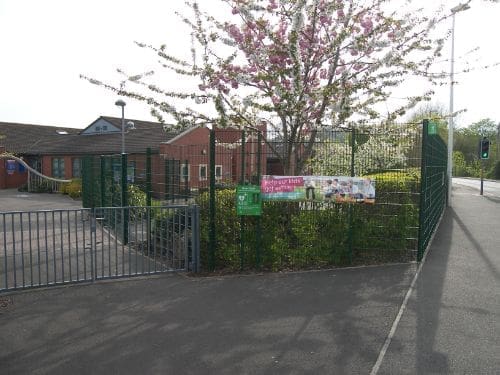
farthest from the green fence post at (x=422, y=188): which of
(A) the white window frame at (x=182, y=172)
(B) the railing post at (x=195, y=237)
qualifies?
(A) the white window frame at (x=182, y=172)

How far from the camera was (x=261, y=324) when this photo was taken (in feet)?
15.2

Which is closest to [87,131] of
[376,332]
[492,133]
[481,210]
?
[481,210]

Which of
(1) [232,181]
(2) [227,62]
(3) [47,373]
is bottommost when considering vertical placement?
(3) [47,373]

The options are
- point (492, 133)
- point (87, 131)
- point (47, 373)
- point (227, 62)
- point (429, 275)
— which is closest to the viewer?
point (47, 373)

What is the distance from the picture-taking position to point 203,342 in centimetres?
418

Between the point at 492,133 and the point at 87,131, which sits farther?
the point at 492,133

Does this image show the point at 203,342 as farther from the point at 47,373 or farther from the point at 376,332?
the point at 376,332

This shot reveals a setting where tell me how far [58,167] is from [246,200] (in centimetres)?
2886

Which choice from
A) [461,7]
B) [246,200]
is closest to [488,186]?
[461,7]

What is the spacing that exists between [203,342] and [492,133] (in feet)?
287

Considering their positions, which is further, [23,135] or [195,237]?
[23,135]

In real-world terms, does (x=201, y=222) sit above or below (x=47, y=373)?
above

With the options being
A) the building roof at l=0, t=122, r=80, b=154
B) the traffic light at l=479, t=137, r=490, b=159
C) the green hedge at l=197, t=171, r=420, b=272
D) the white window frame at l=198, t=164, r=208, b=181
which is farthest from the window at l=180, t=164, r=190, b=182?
the building roof at l=0, t=122, r=80, b=154

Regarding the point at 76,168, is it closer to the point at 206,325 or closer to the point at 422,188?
the point at 422,188
